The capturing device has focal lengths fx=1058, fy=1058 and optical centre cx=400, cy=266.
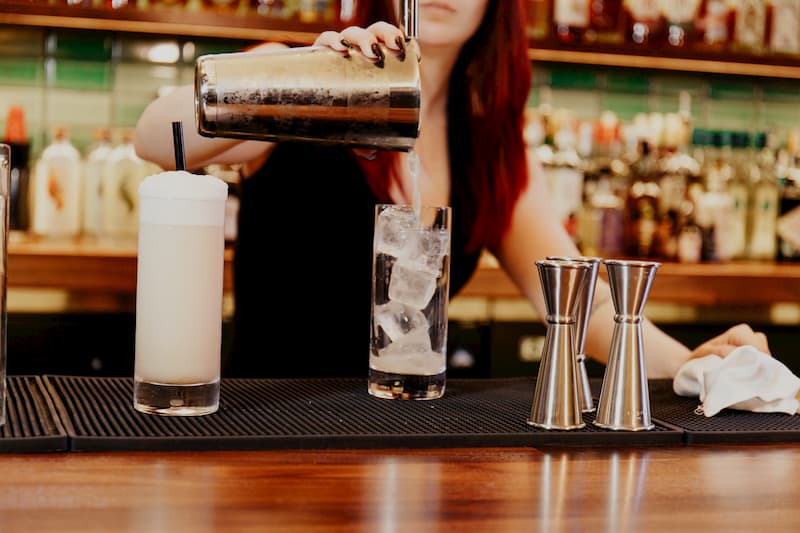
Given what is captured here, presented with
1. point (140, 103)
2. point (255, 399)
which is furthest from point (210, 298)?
point (140, 103)

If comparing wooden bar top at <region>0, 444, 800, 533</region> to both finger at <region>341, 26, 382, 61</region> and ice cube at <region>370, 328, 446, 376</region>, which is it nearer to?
ice cube at <region>370, 328, 446, 376</region>

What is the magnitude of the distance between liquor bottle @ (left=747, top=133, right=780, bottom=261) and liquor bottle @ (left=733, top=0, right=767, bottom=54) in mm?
278

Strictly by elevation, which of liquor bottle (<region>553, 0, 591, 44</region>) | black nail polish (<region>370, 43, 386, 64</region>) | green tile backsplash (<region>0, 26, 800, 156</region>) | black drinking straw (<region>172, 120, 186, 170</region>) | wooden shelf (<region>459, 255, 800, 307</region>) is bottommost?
wooden shelf (<region>459, 255, 800, 307</region>)

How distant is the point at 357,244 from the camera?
5.65ft

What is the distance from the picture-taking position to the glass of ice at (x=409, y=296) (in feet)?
3.53

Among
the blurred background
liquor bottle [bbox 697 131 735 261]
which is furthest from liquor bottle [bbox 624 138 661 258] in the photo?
liquor bottle [bbox 697 131 735 261]

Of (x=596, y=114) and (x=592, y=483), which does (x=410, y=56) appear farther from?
(x=596, y=114)

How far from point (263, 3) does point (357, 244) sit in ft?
4.40

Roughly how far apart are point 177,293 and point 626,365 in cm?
43

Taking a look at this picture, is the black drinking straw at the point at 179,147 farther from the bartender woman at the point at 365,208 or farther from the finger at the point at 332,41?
the bartender woman at the point at 365,208

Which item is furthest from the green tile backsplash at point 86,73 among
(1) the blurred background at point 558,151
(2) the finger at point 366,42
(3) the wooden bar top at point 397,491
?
(3) the wooden bar top at point 397,491

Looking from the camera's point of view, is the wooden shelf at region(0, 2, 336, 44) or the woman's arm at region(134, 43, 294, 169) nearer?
the woman's arm at region(134, 43, 294, 169)

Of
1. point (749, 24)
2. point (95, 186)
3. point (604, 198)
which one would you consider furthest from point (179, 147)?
point (749, 24)

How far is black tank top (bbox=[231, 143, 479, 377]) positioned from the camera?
1.70m
